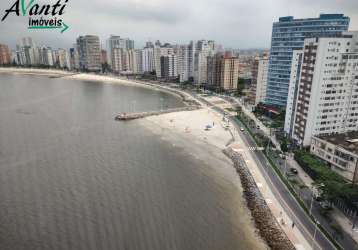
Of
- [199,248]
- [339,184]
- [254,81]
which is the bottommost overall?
[199,248]

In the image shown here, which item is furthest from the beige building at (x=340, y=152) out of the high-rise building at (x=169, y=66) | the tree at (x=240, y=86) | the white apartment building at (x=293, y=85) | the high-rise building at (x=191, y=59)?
the high-rise building at (x=169, y=66)

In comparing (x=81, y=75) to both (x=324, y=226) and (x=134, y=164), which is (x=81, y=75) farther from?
(x=324, y=226)

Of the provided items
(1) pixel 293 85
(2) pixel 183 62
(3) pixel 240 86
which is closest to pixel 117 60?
(2) pixel 183 62

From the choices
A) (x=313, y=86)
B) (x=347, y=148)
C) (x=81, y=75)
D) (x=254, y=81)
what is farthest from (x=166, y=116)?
(x=81, y=75)

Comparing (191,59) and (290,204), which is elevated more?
(191,59)

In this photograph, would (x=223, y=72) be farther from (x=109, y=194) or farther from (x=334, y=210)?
(x=109, y=194)

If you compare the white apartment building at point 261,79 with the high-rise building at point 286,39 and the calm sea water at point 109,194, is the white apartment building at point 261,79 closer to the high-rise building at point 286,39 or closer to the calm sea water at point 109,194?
the high-rise building at point 286,39
